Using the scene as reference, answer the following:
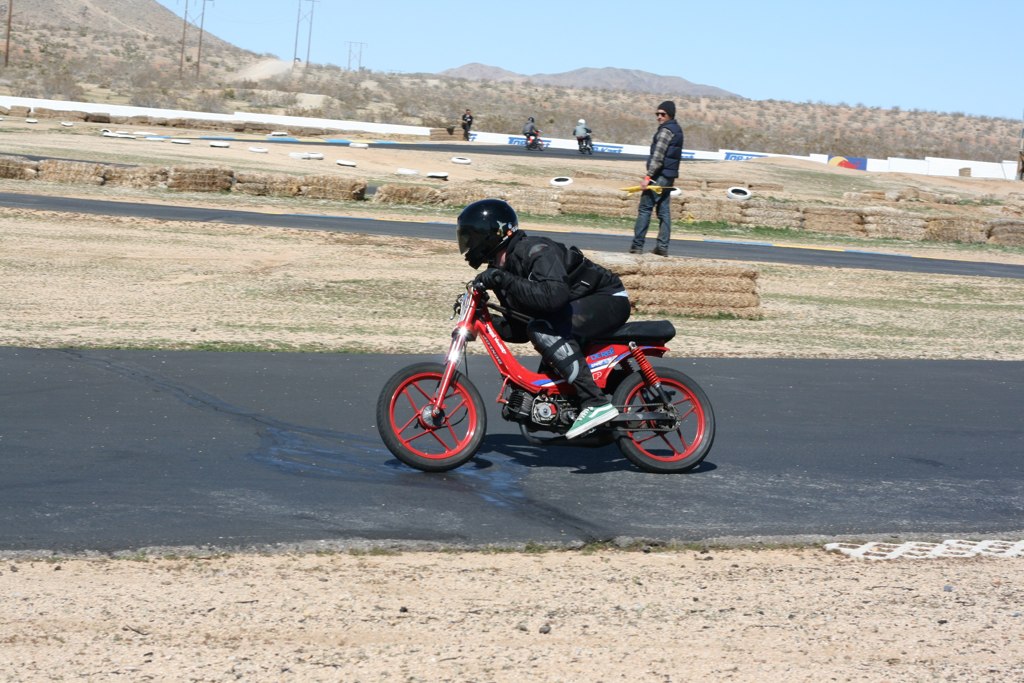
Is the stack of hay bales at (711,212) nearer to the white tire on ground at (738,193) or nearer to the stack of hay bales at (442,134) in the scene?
the white tire on ground at (738,193)

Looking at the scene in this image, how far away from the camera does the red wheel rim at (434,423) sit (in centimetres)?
713

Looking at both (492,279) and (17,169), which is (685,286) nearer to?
(492,279)

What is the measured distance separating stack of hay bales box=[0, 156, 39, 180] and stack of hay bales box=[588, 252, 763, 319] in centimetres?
1591

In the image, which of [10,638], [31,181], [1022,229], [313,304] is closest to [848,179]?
[1022,229]

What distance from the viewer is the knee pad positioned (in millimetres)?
7176

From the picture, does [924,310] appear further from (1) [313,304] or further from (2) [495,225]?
(2) [495,225]

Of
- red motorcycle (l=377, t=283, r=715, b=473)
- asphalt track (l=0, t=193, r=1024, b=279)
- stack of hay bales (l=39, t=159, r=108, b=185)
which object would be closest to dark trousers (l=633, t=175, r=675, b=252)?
asphalt track (l=0, t=193, r=1024, b=279)

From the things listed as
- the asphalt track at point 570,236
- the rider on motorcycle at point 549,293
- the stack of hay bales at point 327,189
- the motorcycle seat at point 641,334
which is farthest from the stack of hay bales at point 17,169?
the motorcycle seat at point 641,334

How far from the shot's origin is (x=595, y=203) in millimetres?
28641

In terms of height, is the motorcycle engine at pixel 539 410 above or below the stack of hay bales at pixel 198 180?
below

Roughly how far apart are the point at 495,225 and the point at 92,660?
11.5 feet

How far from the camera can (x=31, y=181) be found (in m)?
26.2

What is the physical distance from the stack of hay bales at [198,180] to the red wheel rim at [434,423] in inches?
817

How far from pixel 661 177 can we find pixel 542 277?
1000 cm
